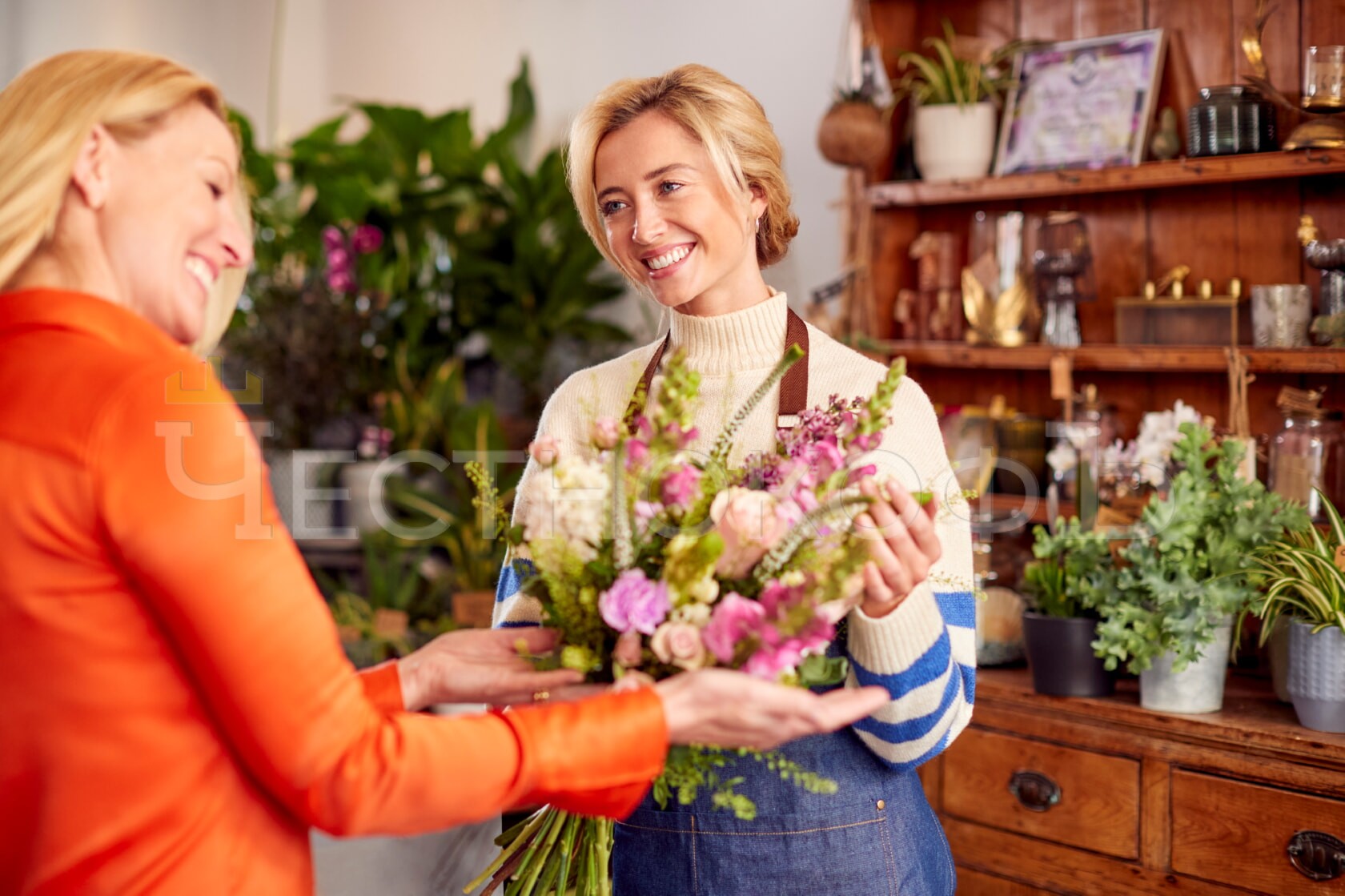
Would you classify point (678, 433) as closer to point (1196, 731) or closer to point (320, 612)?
point (320, 612)

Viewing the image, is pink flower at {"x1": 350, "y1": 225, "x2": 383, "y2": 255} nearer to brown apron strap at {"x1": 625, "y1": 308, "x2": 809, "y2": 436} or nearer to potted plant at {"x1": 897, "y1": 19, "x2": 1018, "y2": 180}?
potted plant at {"x1": 897, "y1": 19, "x2": 1018, "y2": 180}

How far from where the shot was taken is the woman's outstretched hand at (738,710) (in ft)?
3.37

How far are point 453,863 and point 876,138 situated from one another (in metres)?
1.85

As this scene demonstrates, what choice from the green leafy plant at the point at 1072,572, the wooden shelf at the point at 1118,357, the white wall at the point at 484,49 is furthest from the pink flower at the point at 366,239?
the green leafy plant at the point at 1072,572

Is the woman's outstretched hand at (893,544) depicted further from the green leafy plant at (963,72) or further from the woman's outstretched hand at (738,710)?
the green leafy plant at (963,72)

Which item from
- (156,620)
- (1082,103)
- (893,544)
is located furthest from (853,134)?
(156,620)

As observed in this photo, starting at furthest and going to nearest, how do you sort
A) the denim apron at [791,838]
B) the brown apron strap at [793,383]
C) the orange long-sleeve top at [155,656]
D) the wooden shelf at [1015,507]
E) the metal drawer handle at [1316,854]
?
the wooden shelf at [1015,507]
the metal drawer handle at [1316,854]
the brown apron strap at [793,383]
the denim apron at [791,838]
the orange long-sleeve top at [155,656]

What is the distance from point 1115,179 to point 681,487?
6.11ft

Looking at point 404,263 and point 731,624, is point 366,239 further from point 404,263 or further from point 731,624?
point 731,624

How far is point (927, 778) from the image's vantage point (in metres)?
2.56

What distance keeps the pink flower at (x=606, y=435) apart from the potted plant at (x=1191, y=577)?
1378 mm

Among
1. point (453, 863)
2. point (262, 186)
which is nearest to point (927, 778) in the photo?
point (453, 863)

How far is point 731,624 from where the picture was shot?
3.45 feet

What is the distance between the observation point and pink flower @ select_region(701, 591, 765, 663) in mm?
1051
